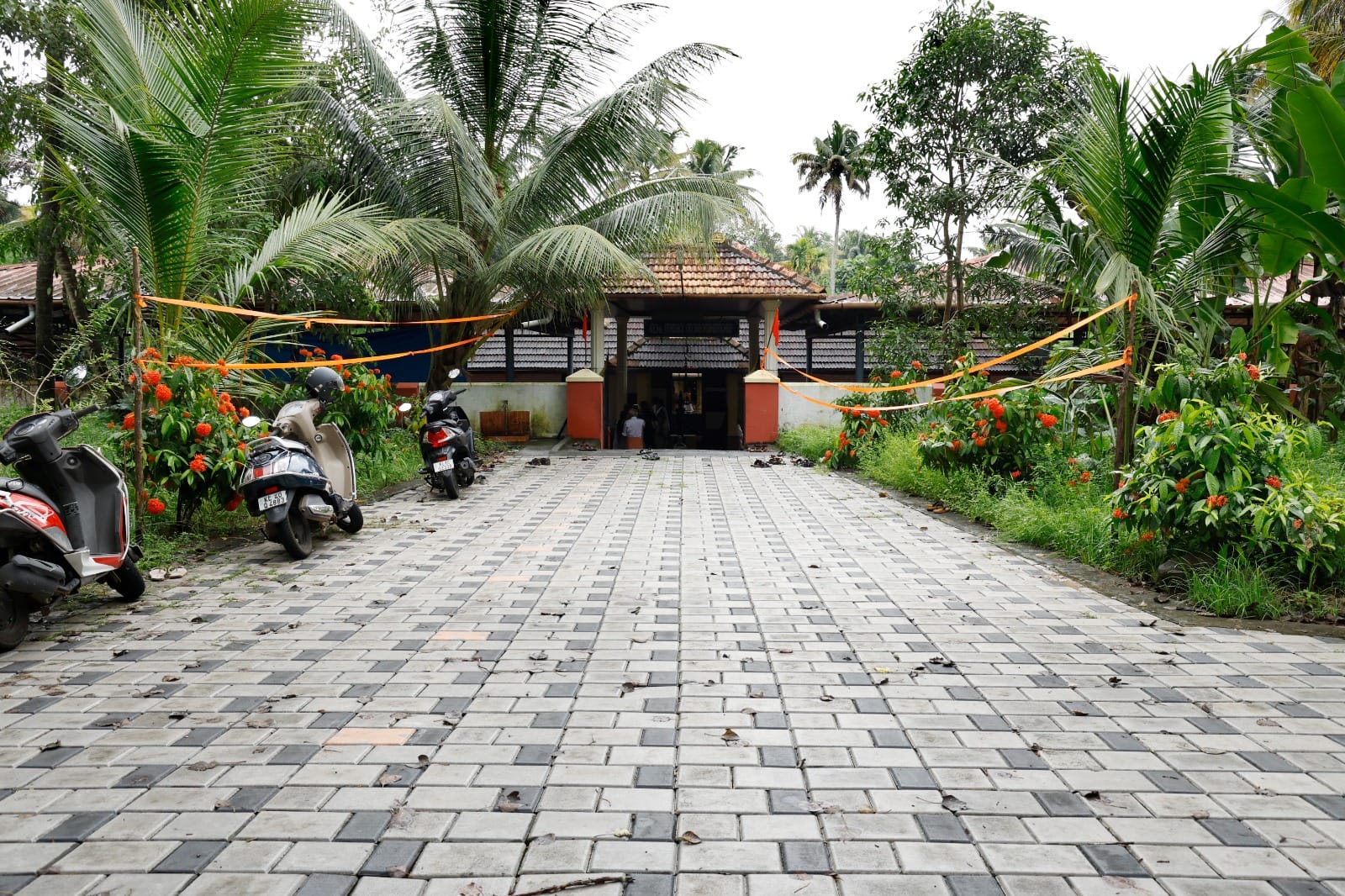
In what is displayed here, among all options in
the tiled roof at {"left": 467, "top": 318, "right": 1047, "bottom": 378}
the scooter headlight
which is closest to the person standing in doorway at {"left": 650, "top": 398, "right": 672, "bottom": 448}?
the tiled roof at {"left": 467, "top": 318, "right": 1047, "bottom": 378}

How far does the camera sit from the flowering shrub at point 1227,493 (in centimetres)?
447

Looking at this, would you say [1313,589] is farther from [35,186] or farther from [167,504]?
[35,186]

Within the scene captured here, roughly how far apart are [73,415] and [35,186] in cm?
934

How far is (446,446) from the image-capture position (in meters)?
8.84

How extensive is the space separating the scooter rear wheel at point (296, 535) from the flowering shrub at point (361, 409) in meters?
2.93

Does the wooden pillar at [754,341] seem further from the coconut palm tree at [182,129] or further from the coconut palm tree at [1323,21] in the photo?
the coconut palm tree at [182,129]

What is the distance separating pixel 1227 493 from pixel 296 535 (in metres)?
5.47

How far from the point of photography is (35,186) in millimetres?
11383

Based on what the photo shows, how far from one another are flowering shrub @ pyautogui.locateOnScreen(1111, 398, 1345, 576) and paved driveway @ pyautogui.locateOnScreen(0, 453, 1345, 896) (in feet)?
2.02

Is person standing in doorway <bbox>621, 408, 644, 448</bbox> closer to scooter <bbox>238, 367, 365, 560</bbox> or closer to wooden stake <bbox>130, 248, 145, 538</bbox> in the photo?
scooter <bbox>238, 367, 365, 560</bbox>

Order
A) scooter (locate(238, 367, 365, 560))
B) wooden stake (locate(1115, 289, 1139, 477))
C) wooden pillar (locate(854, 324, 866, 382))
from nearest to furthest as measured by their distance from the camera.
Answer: wooden stake (locate(1115, 289, 1139, 477))
scooter (locate(238, 367, 365, 560))
wooden pillar (locate(854, 324, 866, 382))

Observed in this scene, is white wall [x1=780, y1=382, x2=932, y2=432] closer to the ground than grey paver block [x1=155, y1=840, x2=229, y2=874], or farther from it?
farther from it

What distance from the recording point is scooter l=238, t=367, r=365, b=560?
5.68 meters

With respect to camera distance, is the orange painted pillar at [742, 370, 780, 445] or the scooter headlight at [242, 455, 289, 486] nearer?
the scooter headlight at [242, 455, 289, 486]
